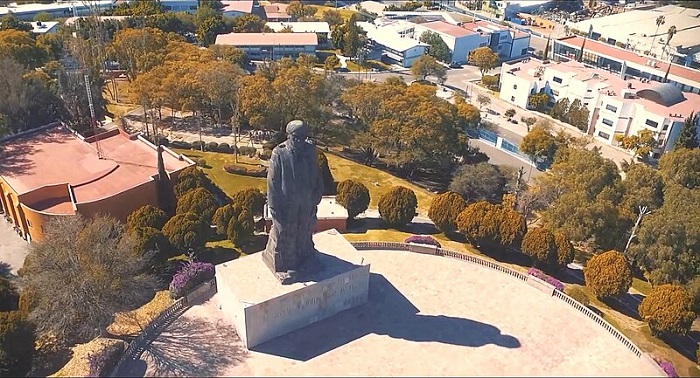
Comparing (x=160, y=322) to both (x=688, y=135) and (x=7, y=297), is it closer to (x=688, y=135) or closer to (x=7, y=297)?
(x=7, y=297)

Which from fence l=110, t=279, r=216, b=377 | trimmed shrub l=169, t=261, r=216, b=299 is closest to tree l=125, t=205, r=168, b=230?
trimmed shrub l=169, t=261, r=216, b=299

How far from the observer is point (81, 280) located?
28188 millimetres

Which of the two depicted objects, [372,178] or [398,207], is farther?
[372,178]

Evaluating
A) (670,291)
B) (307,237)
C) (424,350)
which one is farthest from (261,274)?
(670,291)

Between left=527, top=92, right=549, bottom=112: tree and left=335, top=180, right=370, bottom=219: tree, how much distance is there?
43240 millimetres

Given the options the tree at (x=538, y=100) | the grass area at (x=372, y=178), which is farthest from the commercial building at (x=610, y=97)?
the grass area at (x=372, y=178)

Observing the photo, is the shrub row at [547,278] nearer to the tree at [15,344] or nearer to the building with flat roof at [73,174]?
the building with flat roof at [73,174]

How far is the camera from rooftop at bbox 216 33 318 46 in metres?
85.7

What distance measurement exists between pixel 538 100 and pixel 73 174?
59.2 m

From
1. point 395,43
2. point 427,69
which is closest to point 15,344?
point 427,69

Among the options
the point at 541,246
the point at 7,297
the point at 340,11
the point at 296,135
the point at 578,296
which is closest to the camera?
the point at 296,135

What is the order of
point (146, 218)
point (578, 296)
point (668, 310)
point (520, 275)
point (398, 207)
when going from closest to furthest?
point (668, 310), point (578, 296), point (520, 275), point (146, 218), point (398, 207)

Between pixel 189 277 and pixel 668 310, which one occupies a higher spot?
pixel 668 310

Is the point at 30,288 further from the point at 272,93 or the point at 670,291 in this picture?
the point at 670,291
